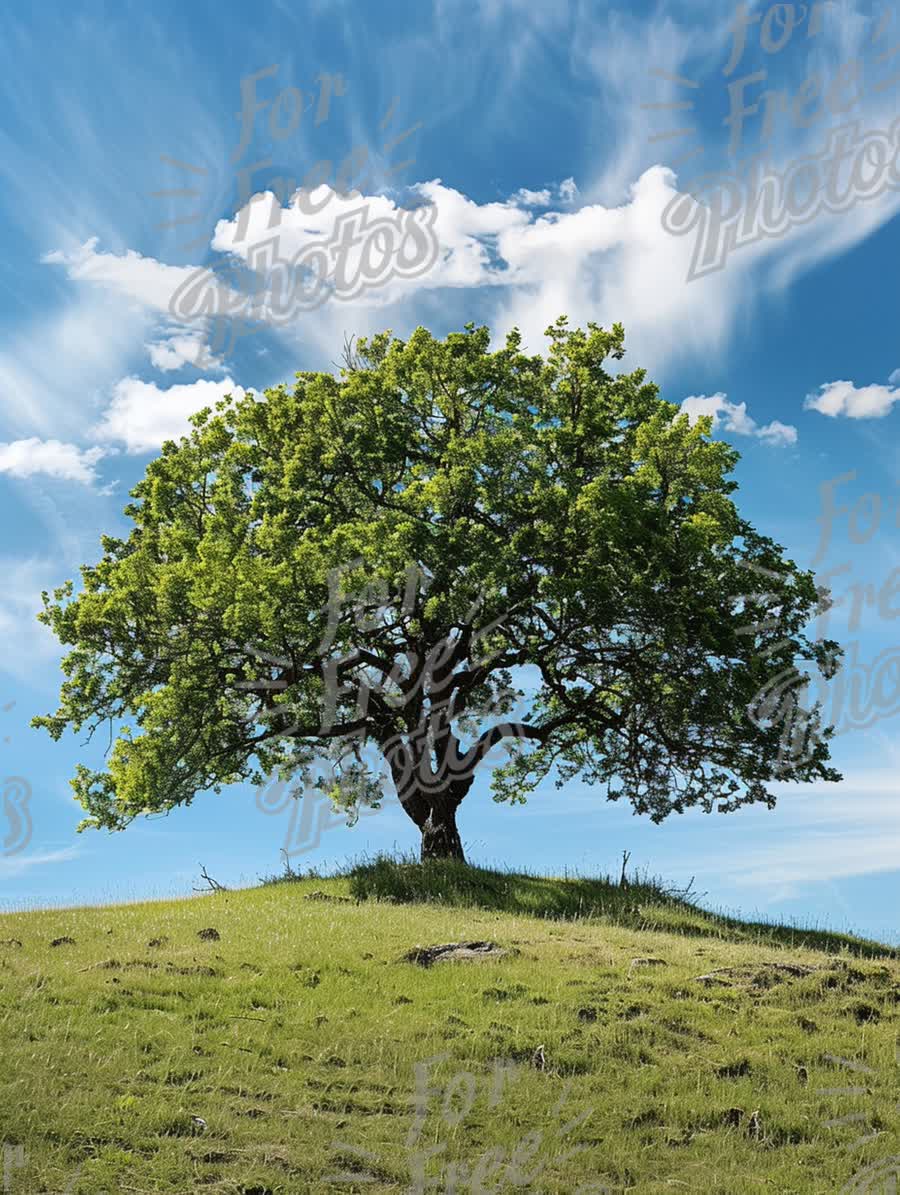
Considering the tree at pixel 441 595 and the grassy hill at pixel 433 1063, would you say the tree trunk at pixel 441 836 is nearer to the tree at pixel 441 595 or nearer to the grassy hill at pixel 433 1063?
the tree at pixel 441 595

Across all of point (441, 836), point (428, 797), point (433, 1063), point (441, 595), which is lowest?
point (433, 1063)

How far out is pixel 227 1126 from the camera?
37.7ft

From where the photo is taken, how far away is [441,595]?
28.7 meters

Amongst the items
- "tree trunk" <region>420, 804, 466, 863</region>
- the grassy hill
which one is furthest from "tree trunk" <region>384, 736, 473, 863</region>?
the grassy hill

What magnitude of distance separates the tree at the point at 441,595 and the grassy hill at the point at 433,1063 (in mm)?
8639

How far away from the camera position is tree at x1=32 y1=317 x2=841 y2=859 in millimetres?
27688

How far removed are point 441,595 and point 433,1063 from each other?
16.3m

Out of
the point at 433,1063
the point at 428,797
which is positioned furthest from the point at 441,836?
the point at 433,1063

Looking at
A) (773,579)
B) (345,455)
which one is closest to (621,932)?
(773,579)

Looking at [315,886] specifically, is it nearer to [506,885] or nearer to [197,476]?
[506,885]

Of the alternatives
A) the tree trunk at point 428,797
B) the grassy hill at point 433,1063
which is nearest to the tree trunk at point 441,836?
the tree trunk at point 428,797

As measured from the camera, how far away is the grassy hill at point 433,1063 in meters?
11.0

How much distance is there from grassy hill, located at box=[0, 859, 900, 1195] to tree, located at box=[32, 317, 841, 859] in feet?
28.3

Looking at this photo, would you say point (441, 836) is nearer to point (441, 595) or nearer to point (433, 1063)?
point (441, 595)
